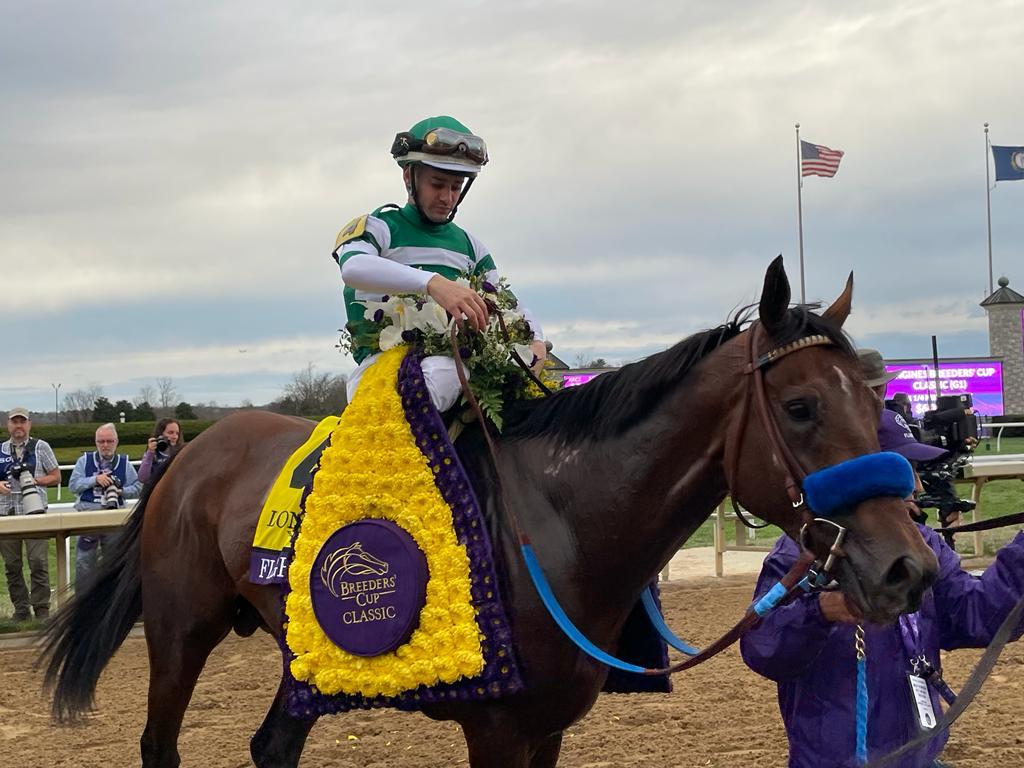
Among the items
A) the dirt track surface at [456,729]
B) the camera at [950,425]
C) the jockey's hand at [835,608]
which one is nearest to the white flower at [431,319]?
the jockey's hand at [835,608]

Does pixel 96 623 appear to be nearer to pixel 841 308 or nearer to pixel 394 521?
pixel 394 521

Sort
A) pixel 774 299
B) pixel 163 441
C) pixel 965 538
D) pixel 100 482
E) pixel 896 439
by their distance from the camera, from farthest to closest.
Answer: pixel 965 538 < pixel 100 482 < pixel 163 441 < pixel 896 439 < pixel 774 299

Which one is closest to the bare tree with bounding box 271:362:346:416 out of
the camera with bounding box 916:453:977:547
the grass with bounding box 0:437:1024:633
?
the grass with bounding box 0:437:1024:633

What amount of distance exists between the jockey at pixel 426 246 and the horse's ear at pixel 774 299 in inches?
32.4

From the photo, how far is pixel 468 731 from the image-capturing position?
274 cm

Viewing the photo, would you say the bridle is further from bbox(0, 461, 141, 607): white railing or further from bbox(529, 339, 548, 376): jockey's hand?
bbox(0, 461, 141, 607): white railing

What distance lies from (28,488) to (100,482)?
23.8 inches

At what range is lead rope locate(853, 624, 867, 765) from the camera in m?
2.61

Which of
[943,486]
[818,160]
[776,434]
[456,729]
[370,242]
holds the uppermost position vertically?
[818,160]

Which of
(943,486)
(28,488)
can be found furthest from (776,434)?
(28,488)

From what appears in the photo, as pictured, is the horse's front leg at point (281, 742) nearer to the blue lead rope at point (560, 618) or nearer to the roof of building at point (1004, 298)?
the blue lead rope at point (560, 618)

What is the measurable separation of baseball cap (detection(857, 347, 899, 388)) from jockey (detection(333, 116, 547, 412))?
40.7 inches

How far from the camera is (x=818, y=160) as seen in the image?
2852 cm

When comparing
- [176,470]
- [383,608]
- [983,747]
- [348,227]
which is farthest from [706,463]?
[983,747]
